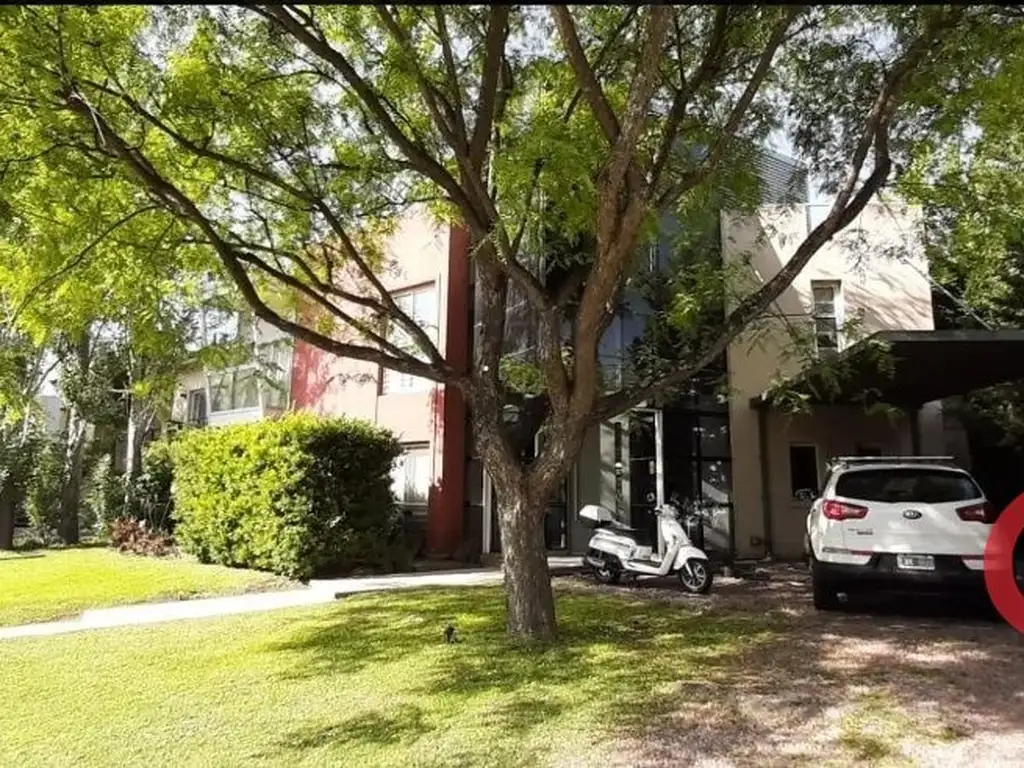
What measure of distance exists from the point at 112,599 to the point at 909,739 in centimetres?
1024

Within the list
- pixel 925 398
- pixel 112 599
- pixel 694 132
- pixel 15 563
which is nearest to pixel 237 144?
pixel 694 132

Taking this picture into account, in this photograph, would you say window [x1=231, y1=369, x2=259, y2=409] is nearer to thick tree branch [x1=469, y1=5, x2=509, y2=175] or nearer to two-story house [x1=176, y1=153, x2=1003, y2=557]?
two-story house [x1=176, y1=153, x2=1003, y2=557]

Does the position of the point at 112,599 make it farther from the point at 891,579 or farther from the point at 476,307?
the point at 891,579

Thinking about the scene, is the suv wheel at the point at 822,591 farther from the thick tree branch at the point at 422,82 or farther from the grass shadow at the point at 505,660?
the thick tree branch at the point at 422,82

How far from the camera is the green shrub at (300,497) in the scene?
12820 millimetres

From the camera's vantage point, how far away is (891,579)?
27.2 feet

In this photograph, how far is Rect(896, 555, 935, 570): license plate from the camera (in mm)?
8203

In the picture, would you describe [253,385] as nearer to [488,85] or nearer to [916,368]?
[488,85]

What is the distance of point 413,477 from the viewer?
53.9 ft

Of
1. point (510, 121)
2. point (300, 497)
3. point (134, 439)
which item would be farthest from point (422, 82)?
point (134, 439)

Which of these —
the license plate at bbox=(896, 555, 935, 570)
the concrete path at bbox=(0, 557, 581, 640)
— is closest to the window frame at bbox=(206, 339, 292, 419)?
the concrete path at bbox=(0, 557, 581, 640)

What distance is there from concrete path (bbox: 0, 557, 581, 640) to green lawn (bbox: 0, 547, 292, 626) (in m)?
0.46

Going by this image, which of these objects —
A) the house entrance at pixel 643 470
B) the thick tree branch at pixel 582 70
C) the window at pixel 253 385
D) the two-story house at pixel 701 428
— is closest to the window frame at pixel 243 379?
the window at pixel 253 385

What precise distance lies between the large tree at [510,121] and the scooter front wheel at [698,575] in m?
3.50
